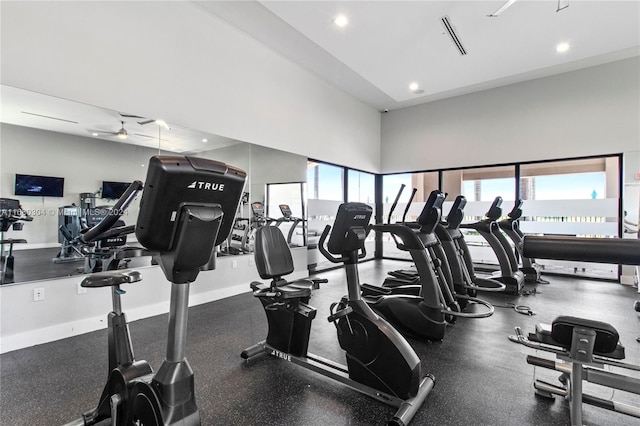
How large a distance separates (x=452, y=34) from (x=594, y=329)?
3.96 metres

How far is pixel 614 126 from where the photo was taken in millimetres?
5461

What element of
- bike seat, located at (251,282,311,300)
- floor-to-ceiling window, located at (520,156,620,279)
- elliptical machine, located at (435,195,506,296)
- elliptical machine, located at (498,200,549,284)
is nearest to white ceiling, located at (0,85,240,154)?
bike seat, located at (251,282,311,300)

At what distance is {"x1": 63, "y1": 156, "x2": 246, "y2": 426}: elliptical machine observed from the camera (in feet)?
3.40

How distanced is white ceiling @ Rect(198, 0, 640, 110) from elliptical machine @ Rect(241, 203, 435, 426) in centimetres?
284

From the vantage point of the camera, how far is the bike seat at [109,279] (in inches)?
58.8

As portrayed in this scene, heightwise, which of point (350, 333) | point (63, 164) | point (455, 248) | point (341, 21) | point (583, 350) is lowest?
point (350, 333)

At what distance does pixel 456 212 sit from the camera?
13.4 ft

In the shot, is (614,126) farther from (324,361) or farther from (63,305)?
(63,305)

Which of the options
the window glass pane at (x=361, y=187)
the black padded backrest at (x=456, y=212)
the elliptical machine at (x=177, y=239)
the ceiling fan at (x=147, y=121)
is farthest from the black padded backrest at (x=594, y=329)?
the window glass pane at (x=361, y=187)

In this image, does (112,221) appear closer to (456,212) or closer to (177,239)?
(177,239)

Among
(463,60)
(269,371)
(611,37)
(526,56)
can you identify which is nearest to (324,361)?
(269,371)

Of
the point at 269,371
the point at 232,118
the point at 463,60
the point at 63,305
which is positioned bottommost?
the point at 269,371

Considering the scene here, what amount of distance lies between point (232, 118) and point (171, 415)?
13.0 feet

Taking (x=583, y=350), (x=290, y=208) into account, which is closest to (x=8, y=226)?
(x=290, y=208)
